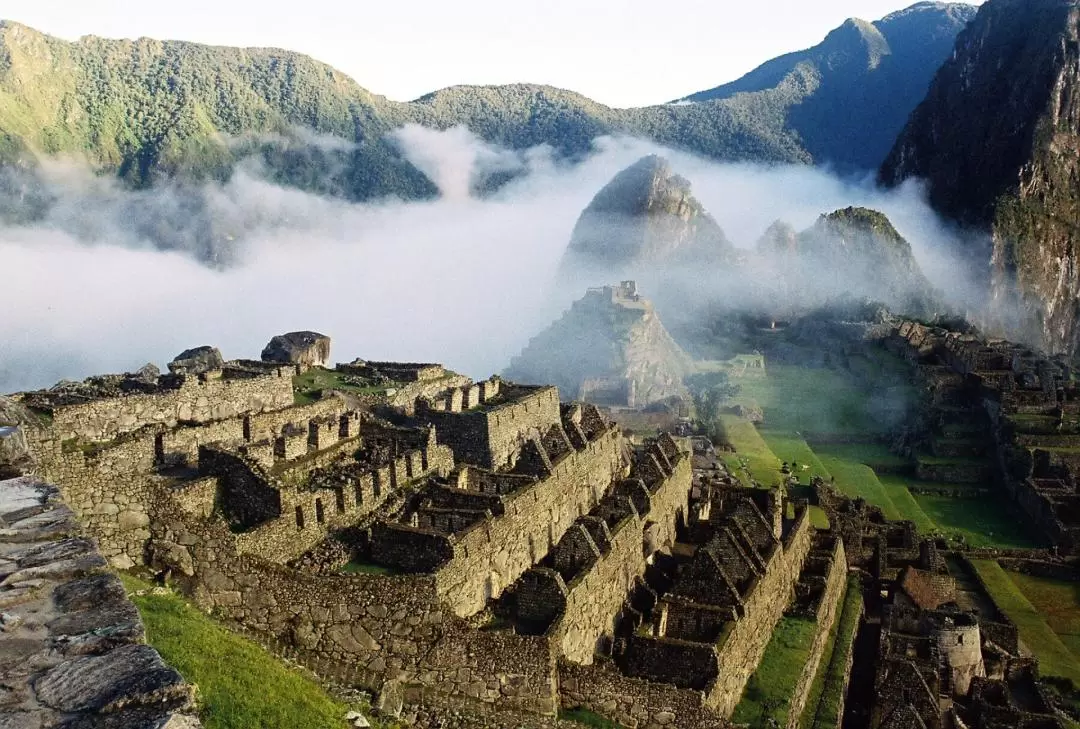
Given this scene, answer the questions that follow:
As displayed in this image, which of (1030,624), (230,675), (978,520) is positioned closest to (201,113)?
(978,520)

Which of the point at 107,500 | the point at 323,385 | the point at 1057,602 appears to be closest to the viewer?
the point at 107,500

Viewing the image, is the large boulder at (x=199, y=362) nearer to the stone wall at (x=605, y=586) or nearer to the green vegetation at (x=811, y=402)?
the stone wall at (x=605, y=586)

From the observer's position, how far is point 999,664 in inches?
1101

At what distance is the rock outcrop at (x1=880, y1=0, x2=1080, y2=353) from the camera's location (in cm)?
15700

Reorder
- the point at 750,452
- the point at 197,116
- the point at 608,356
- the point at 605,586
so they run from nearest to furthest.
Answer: the point at 605,586 → the point at 750,452 → the point at 608,356 → the point at 197,116

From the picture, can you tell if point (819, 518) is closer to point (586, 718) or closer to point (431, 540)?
point (586, 718)

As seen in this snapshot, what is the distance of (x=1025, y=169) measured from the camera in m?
166

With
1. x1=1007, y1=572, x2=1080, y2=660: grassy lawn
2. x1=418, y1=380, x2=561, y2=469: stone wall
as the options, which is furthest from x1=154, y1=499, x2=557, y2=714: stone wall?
x1=1007, y1=572, x2=1080, y2=660: grassy lawn

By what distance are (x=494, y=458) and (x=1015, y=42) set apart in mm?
210342

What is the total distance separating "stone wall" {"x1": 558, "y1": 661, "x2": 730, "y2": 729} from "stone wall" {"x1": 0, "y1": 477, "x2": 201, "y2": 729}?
9.81m

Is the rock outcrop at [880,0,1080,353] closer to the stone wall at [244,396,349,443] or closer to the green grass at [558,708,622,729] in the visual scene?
the stone wall at [244,396,349,443]

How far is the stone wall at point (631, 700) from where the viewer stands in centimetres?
1522

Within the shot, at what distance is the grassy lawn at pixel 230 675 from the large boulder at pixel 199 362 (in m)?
15.8

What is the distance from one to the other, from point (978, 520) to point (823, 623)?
29.9 m
